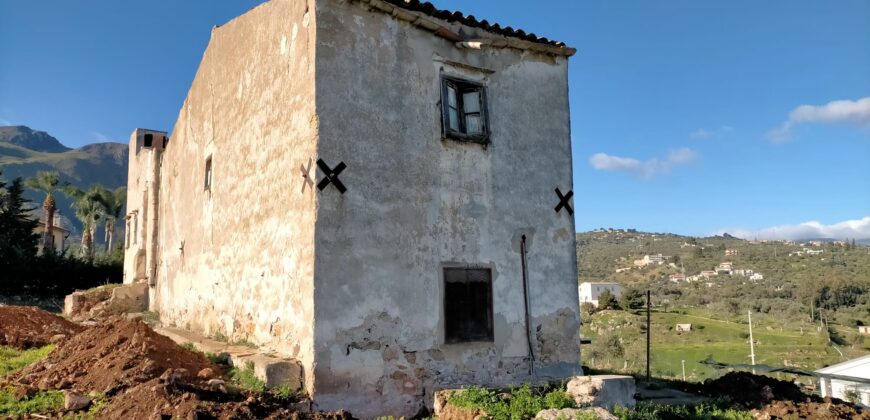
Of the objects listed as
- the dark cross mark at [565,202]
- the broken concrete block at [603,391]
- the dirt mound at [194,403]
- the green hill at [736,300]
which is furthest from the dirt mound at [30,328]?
the green hill at [736,300]

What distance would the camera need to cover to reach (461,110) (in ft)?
30.5

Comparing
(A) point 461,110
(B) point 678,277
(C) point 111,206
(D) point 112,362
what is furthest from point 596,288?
(D) point 112,362

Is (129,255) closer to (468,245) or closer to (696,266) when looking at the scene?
(468,245)

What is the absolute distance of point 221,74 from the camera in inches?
444

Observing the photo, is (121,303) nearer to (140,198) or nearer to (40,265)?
(140,198)

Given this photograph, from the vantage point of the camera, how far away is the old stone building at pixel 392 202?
25.3 ft

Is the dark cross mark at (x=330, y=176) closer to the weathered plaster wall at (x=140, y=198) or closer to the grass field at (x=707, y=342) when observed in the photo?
the weathered plaster wall at (x=140, y=198)

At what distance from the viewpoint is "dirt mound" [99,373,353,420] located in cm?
573

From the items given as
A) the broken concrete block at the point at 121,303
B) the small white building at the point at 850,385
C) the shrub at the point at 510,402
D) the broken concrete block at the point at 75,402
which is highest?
the broken concrete block at the point at 121,303

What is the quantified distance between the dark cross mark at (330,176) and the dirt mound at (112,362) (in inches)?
111

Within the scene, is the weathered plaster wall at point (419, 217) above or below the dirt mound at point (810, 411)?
above

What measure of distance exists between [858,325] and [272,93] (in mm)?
68295

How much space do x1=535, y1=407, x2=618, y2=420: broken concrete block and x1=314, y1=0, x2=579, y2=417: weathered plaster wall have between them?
85.0 inches

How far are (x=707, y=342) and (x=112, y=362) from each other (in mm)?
53340
